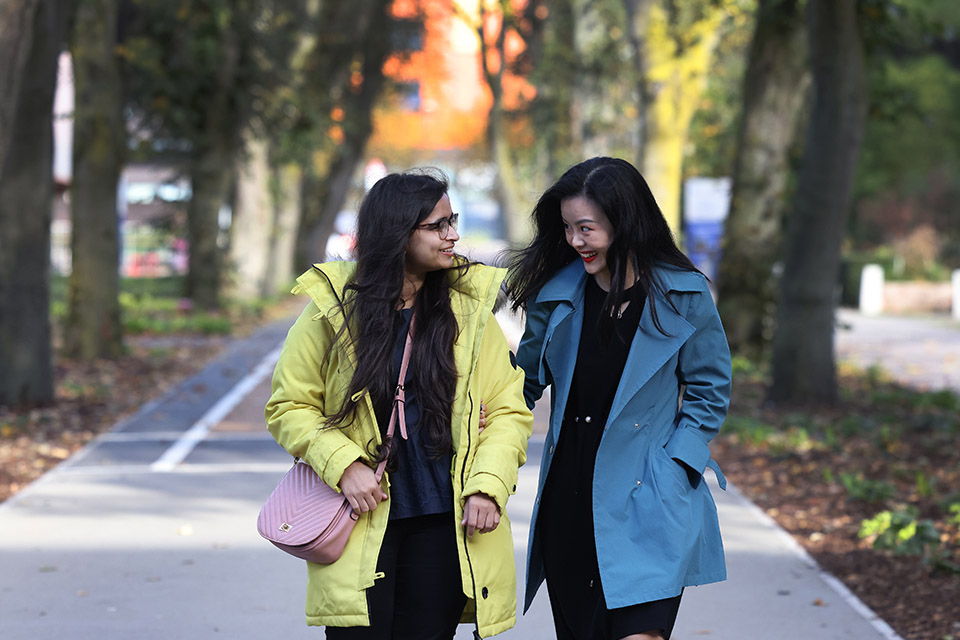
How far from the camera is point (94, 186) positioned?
54.0ft

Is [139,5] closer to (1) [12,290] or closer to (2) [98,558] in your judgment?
(1) [12,290]

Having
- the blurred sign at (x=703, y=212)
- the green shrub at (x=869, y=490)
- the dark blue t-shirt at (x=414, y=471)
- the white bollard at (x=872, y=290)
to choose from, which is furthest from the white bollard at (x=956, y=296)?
the dark blue t-shirt at (x=414, y=471)

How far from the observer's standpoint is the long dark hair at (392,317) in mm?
3455

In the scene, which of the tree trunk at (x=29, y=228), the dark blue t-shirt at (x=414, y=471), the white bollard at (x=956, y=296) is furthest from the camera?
the white bollard at (x=956, y=296)

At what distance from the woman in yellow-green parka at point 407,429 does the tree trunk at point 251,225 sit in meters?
24.7

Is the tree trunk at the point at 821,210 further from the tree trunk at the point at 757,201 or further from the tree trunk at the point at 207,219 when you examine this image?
the tree trunk at the point at 207,219

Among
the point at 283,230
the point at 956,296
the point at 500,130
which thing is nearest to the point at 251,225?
the point at 283,230

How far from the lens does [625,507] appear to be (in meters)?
3.59

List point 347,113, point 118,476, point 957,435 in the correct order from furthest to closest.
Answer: point 347,113 < point 957,435 < point 118,476

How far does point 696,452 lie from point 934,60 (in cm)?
3952

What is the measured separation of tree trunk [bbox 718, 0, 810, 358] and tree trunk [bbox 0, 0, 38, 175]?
9370 mm

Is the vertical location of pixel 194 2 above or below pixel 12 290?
above

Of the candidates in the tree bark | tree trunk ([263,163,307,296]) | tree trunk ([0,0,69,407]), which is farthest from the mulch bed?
the tree bark

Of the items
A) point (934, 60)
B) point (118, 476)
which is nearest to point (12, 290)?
point (118, 476)
